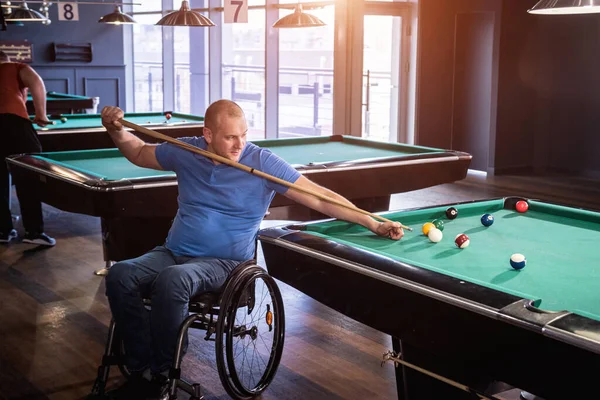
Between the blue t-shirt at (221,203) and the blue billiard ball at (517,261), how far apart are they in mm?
939

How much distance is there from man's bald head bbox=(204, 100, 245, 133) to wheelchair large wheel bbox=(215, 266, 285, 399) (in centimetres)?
57

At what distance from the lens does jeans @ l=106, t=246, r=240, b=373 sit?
2.60m

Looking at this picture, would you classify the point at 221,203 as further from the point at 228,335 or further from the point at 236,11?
A: the point at 236,11

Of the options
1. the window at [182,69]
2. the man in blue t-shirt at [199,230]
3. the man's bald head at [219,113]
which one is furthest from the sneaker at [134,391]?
the window at [182,69]

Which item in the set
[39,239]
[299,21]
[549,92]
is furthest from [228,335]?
[549,92]

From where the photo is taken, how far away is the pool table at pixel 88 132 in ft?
19.1

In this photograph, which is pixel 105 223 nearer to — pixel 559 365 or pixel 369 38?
pixel 559 365

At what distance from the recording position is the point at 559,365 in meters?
1.73

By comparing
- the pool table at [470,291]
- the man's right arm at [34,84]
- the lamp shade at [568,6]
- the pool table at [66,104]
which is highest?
the lamp shade at [568,6]

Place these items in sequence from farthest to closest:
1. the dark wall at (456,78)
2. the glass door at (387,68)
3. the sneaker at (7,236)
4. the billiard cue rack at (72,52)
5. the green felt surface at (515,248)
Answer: the billiard cue rack at (72,52) → the glass door at (387,68) → the dark wall at (456,78) → the sneaker at (7,236) → the green felt surface at (515,248)

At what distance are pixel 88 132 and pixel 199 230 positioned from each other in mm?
3384

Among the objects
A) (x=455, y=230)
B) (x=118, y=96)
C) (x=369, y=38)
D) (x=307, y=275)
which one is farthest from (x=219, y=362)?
(x=118, y=96)

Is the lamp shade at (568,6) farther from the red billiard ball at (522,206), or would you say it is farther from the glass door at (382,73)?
the glass door at (382,73)

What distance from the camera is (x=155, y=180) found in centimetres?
363
